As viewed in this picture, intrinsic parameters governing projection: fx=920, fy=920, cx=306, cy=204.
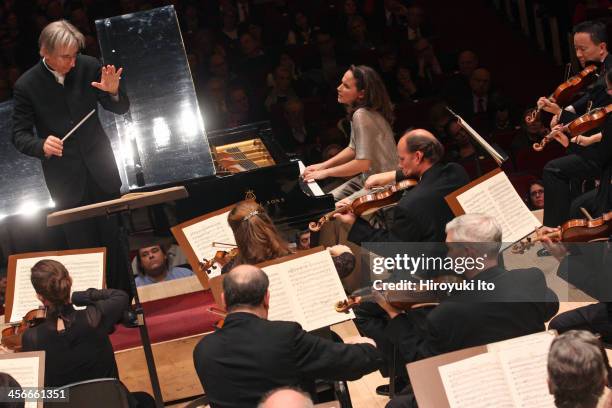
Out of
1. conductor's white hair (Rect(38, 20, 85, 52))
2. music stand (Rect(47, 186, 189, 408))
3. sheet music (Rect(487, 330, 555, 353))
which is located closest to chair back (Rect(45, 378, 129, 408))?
music stand (Rect(47, 186, 189, 408))

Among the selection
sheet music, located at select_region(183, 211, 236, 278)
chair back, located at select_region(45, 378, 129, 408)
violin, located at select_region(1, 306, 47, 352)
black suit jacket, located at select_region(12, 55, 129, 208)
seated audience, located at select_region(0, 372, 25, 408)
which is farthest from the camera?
black suit jacket, located at select_region(12, 55, 129, 208)

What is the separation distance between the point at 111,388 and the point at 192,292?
2.14m

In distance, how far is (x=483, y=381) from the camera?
3102 millimetres

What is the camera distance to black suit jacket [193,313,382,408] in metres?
3.33

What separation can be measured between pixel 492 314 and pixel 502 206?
1.15m

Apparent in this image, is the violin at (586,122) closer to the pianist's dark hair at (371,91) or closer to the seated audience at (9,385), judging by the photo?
the pianist's dark hair at (371,91)

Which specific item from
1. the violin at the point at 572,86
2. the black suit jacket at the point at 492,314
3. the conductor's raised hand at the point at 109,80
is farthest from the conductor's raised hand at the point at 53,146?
the violin at the point at 572,86

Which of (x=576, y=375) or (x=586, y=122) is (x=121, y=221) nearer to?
(x=576, y=375)

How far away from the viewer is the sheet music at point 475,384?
10.1 ft

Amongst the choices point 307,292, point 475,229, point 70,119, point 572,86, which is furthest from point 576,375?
point 572,86

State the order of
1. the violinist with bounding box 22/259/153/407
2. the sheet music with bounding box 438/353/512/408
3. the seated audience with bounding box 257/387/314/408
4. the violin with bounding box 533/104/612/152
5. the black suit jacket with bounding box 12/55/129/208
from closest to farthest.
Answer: the seated audience with bounding box 257/387/314/408 → the sheet music with bounding box 438/353/512/408 → the violinist with bounding box 22/259/153/407 → the black suit jacket with bounding box 12/55/129/208 → the violin with bounding box 533/104/612/152

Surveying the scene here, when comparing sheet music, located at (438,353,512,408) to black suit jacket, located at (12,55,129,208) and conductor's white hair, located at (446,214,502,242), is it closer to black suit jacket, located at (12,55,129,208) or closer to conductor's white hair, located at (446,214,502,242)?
conductor's white hair, located at (446,214,502,242)

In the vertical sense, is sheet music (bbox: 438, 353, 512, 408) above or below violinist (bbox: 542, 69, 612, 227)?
below

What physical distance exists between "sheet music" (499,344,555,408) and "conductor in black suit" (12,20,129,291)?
2648 millimetres
